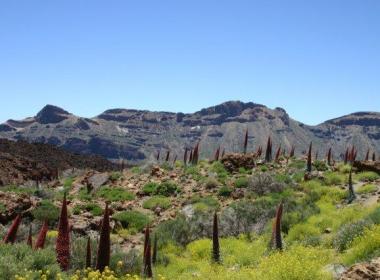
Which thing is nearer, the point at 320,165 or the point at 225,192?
the point at 225,192

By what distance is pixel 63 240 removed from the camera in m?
14.6

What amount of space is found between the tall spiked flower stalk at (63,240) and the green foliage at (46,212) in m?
9.45

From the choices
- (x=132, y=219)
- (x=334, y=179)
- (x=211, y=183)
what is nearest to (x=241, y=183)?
(x=211, y=183)

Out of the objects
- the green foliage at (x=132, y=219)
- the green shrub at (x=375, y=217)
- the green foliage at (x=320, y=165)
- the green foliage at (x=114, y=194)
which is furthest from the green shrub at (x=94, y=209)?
the green foliage at (x=320, y=165)

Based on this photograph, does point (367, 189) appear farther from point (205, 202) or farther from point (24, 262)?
point (24, 262)

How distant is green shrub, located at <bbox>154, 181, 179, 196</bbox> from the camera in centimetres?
3316

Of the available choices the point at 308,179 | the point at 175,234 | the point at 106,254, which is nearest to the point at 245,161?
the point at 308,179

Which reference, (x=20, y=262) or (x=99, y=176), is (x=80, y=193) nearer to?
(x=99, y=176)

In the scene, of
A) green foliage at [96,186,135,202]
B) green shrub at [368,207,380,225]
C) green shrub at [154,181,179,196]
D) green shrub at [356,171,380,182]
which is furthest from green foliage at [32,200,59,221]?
green shrub at [356,171,380,182]

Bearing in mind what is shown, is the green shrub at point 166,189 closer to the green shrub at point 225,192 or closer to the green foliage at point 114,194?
the green foliage at point 114,194

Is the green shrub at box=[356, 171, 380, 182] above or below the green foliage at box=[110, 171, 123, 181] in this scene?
above

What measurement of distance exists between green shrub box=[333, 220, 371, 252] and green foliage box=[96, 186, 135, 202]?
1648 centimetres

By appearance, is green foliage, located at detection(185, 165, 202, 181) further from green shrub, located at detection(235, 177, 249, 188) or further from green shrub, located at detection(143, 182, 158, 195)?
green shrub, located at detection(235, 177, 249, 188)

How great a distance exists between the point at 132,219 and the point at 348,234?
11.7 m
